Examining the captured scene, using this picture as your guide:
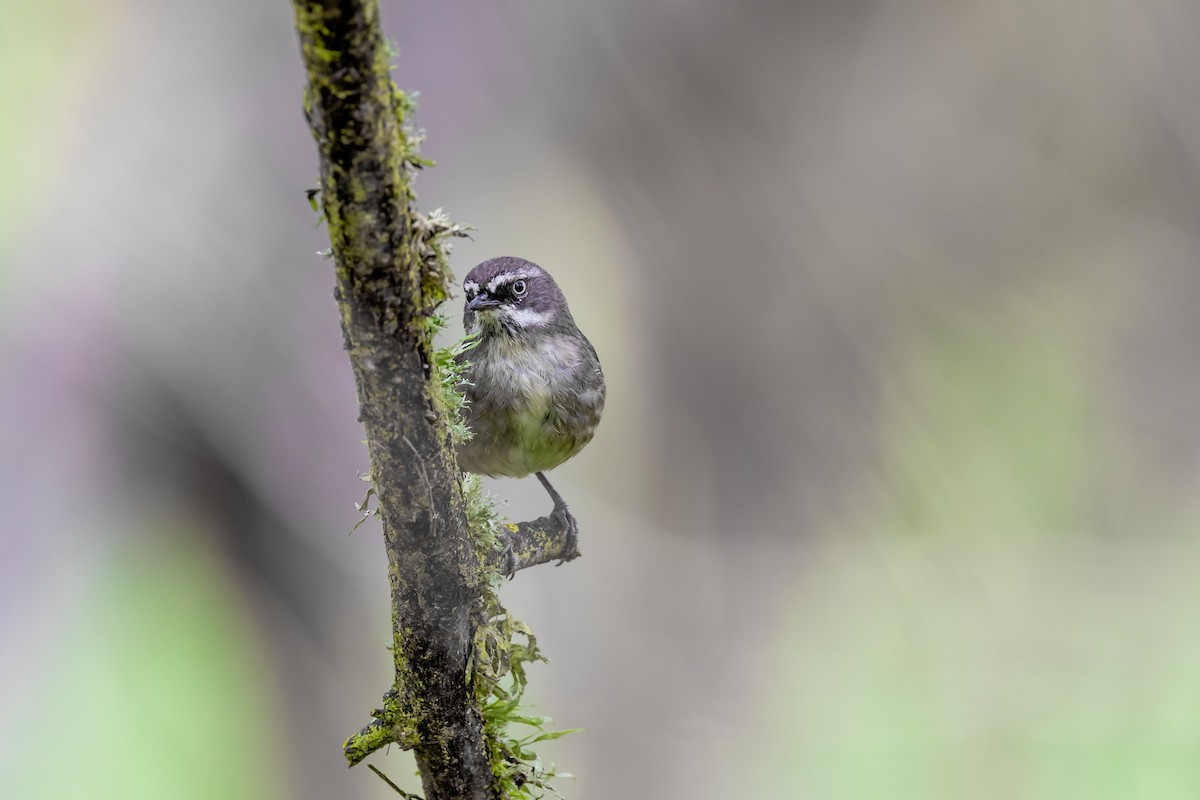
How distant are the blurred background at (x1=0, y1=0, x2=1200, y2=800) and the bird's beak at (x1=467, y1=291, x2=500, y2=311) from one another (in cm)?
305

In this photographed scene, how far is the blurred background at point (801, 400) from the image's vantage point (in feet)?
18.9

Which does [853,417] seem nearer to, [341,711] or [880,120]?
[880,120]

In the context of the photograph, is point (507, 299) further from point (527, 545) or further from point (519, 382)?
point (527, 545)

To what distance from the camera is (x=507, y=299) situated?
275 cm

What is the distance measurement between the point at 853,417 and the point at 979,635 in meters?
1.80

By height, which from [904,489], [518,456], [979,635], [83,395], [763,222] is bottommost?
[518,456]

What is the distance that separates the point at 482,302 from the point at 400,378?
131 cm

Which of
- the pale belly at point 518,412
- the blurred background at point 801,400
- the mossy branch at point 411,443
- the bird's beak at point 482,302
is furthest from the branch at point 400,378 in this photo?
the blurred background at point 801,400

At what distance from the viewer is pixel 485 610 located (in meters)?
1.77

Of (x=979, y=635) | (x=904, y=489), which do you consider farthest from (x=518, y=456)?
(x=979, y=635)

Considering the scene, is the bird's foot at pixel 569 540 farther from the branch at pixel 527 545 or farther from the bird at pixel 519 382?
the branch at pixel 527 545

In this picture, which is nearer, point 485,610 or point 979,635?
point 485,610

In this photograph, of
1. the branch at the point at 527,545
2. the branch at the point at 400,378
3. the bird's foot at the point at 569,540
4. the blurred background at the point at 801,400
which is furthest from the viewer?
the blurred background at the point at 801,400

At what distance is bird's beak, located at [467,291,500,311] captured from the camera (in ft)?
8.82
